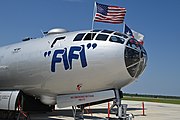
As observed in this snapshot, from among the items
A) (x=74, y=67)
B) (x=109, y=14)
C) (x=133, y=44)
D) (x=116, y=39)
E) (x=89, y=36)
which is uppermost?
(x=109, y=14)

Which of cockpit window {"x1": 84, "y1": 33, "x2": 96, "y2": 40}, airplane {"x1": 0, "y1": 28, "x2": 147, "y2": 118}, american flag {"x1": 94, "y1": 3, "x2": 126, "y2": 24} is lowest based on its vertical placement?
airplane {"x1": 0, "y1": 28, "x2": 147, "y2": 118}

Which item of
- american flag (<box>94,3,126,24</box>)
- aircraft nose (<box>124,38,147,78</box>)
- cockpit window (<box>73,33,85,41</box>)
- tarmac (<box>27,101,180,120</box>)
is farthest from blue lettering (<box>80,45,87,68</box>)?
tarmac (<box>27,101,180,120</box>)

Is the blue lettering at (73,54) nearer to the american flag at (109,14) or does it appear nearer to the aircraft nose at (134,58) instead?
the aircraft nose at (134,58)

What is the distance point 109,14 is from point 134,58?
361cm

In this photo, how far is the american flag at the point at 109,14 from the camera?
43.0 feet

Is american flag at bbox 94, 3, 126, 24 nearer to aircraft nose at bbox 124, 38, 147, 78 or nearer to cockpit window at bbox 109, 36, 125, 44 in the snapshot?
cockpit window at bbox 109, 36, 125, 44

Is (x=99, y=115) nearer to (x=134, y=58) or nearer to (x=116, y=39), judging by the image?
(x=116, y=39)

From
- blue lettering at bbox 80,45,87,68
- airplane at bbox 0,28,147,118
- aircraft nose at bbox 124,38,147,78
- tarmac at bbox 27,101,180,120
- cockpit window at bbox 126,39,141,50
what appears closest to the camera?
aircraft nose at bbox 124,38,147,78

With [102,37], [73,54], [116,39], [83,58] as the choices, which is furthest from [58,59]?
[116,39]

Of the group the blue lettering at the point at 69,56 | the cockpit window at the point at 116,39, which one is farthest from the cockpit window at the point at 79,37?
the cockpit window at the point at 116,39

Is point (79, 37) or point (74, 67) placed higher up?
point (79, 37)

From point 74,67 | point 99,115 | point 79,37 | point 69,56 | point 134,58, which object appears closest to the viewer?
point 134,58

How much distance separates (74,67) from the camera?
439 inches

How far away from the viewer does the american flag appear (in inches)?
516
